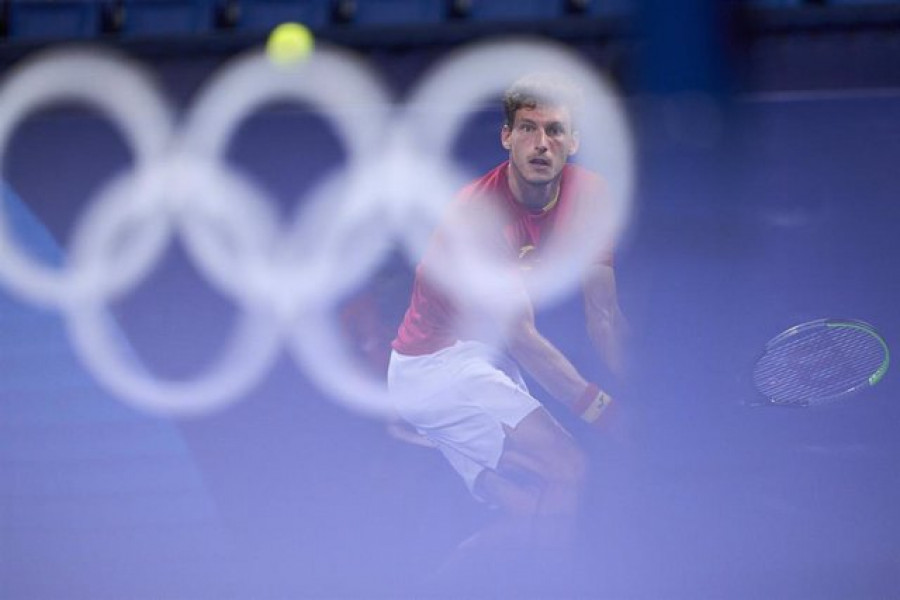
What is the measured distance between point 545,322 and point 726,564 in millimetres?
840

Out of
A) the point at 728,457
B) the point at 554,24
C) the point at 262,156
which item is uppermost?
the point at 554,24

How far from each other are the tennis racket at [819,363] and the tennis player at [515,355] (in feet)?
1.56

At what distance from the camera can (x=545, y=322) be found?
341 cm

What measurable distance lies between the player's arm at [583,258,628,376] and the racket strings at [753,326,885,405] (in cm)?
37

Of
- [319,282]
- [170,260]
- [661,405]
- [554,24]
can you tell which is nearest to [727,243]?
[661,405]

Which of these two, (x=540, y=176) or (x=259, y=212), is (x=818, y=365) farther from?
(x=259, y=212)

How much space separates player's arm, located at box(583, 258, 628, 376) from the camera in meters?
3.31

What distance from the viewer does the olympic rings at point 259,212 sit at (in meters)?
3.48

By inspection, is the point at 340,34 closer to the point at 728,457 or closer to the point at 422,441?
the point at 422,441

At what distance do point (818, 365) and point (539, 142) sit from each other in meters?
0.98

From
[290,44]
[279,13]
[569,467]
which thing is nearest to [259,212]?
[290,44]

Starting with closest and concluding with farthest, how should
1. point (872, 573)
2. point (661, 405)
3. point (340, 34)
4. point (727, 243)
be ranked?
point (727, 243)
point (661, 405)
point (872, 573)
point (340, 34)

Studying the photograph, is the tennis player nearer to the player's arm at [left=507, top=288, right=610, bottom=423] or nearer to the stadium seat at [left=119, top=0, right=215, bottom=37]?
the player's arm at [left=507, top=288, right=610, bottom=423]

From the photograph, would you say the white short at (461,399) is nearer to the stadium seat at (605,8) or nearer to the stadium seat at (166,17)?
the stadium seat at (605,8)
